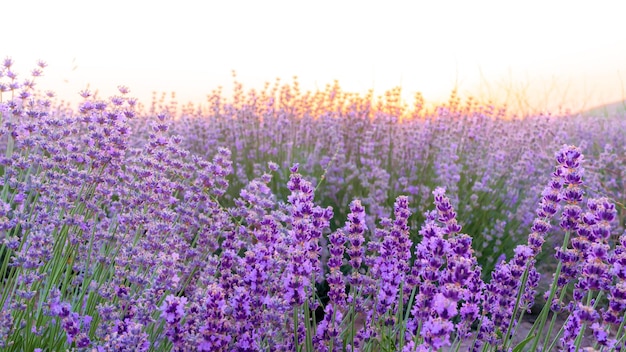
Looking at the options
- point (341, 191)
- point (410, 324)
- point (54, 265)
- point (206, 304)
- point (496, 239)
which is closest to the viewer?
point (206, 304)

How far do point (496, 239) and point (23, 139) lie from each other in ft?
12.1

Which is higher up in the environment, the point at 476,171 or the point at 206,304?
the point at 476,171

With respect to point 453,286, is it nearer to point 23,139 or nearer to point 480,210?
point 23,139

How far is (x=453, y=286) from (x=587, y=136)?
7.66 meters

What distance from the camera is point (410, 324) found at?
2.45 meters

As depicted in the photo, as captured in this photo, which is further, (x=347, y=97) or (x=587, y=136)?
(x=587, y=136)

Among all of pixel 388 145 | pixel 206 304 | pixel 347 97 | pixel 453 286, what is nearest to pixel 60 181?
pixel 206 304

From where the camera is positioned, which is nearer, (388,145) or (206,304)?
(206,304)

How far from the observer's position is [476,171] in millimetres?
6223

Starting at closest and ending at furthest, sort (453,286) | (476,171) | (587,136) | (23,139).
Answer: (453,286)
(23,139)
(476,171)
(587,136)

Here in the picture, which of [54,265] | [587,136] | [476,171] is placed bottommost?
[54,265]

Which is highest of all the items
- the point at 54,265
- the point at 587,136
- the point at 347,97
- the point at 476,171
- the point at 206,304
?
the point at 587,136

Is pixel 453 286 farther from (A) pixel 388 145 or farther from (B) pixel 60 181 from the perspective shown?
(A) pixel 388 145

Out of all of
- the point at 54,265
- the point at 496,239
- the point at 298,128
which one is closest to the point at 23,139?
the point at 54,265
